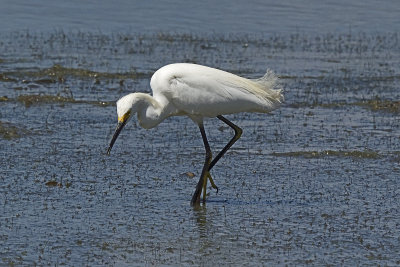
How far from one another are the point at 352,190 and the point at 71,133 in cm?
378

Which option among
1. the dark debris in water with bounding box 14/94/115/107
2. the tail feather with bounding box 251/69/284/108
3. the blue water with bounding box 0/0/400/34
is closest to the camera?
the tail feather with bounding box 251/69/284/108

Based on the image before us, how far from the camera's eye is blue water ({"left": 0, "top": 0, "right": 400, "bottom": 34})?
20.2m

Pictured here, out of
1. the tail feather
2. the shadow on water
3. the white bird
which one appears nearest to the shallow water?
the shadow on water

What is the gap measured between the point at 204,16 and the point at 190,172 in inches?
502

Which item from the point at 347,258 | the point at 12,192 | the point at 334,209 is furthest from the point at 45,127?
the point at 347,258

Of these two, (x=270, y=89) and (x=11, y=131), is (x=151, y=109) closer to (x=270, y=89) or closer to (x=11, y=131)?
(x=270, y=89)

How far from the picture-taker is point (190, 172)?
9344mm

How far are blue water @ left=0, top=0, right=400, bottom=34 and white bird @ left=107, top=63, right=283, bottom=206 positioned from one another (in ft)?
37.3

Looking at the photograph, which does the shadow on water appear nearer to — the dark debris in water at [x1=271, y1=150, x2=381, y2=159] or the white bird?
the dark debris in water at [x1=271, y1=150, x2=381, y2=159]

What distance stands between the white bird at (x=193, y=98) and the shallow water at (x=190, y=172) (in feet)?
2.46

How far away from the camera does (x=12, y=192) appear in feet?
27.1

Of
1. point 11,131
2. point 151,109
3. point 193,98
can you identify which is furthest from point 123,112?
point 11,131

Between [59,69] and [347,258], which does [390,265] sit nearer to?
[347,258]

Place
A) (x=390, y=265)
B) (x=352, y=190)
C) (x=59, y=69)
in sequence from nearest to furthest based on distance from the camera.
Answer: (x=390, y=265) < (x=352, y=190) < (x=59, y=69)
